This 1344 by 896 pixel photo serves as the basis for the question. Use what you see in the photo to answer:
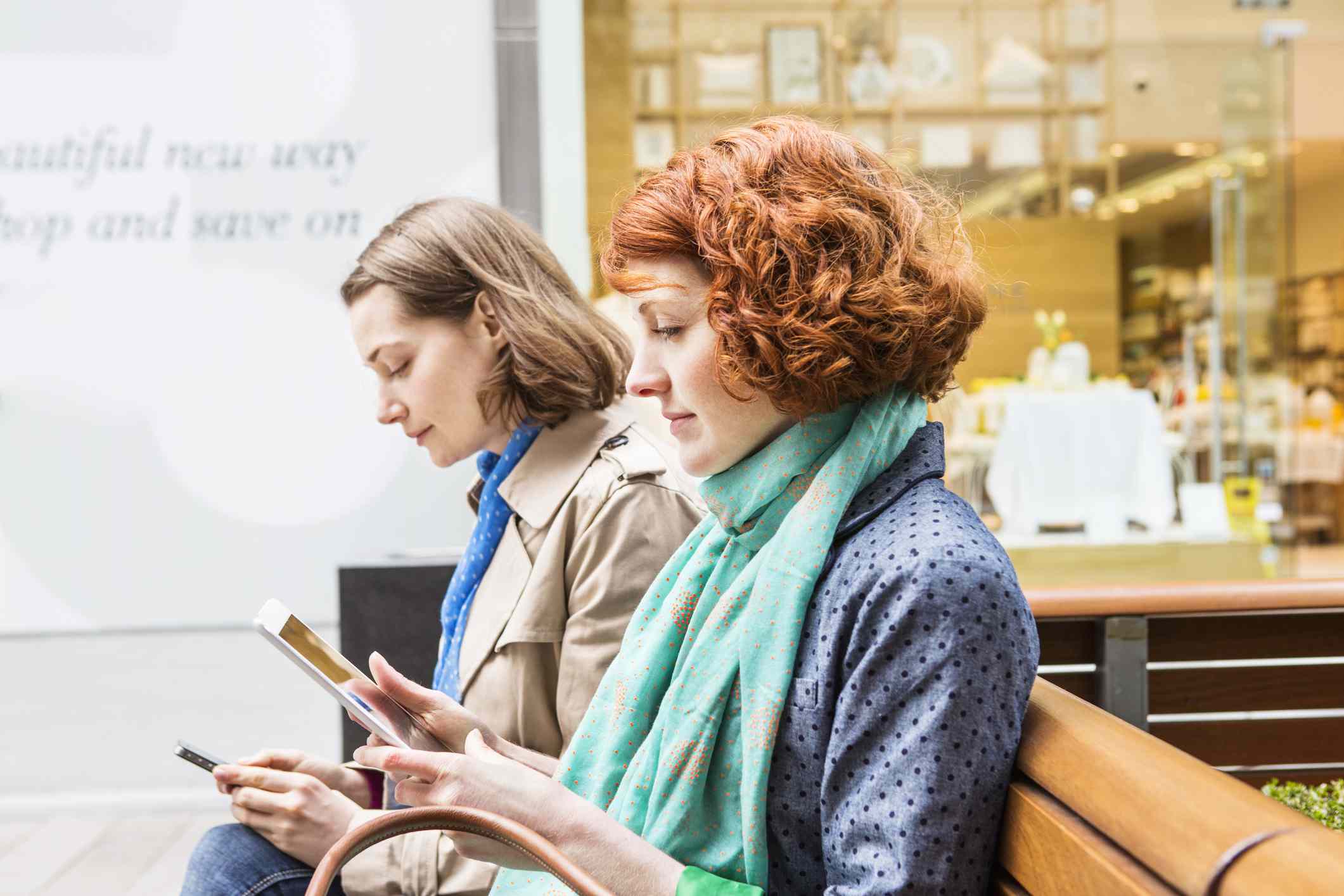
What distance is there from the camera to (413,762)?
100cm

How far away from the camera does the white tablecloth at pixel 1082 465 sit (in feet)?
18.4

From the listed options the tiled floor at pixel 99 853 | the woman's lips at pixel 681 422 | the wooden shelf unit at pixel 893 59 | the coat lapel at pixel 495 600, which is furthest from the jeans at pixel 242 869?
the wooden shelf unit at pixel 893 59

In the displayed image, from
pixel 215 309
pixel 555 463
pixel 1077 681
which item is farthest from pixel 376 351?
pixel 215 309

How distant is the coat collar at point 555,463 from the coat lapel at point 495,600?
45 millimetres

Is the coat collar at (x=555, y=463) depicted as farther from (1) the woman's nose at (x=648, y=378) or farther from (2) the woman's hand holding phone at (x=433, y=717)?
(1) the woman's nose at (x=648, y=378)

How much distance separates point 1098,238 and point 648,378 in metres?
5.87

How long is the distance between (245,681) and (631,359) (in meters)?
2.48

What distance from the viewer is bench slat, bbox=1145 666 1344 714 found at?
1808 millimetres

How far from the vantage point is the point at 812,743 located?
990mm

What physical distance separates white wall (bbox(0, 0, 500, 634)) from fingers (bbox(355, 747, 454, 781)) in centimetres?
286

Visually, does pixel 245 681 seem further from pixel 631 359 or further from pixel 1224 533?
pixel 1224 533

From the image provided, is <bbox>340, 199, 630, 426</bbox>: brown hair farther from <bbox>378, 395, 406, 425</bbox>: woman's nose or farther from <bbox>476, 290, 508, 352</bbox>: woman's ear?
<bbox>378, 395, 406, 425</bbox>: woman's nose

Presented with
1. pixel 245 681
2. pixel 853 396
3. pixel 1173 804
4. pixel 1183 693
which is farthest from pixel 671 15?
pixel 1173 804

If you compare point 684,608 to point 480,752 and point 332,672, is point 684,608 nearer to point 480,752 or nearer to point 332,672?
point 480,752
